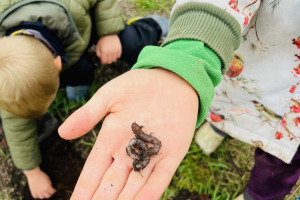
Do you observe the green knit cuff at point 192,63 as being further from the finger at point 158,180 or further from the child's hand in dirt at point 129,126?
the finger at point 158,180

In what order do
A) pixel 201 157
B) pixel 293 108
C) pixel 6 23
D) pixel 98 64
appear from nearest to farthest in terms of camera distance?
pixel 293 108 → pixel 6 23 → pixel 201 157 → pixel 98 64

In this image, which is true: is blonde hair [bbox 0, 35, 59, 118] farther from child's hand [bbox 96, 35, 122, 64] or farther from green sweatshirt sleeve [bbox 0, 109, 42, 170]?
child's hand [bbox 96, 35, 122, 64]

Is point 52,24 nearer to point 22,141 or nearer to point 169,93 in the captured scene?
point 22,141

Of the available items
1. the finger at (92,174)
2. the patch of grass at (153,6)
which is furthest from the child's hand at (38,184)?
the patch of grass at (153,6)

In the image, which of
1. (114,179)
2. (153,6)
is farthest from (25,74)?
(153,6)

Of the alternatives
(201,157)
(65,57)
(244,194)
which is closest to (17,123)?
(65,57)

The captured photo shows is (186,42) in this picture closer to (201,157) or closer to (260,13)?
(260,13)
